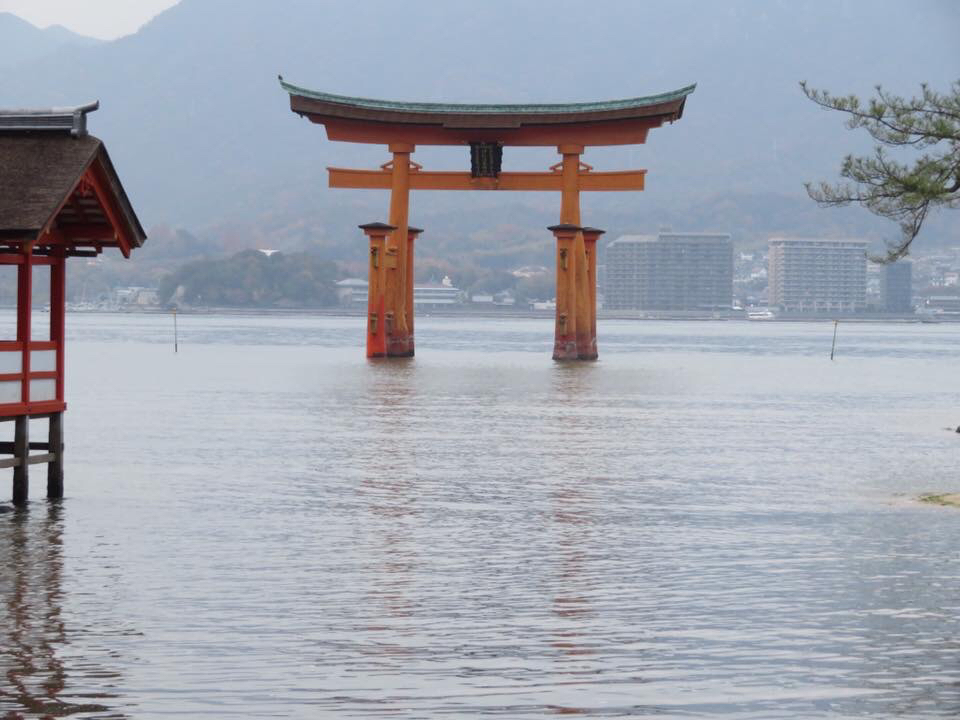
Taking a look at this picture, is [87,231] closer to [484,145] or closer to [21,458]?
[21,458]

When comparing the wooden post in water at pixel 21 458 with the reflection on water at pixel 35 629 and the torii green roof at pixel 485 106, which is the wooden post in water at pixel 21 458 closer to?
the reflection on water at pixel 35 629

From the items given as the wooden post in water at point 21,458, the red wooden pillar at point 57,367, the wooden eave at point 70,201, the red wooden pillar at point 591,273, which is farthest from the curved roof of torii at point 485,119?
the wooden post in water at point 21,458

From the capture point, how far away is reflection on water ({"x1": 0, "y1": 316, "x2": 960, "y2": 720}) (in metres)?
9.26

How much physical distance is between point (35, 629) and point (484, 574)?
12.7ft

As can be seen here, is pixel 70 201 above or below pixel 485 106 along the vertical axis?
below

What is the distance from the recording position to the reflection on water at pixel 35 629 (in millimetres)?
8789

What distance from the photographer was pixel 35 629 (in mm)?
10750

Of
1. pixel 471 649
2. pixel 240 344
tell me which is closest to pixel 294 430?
pixel 471 649

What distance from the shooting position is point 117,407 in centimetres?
3669

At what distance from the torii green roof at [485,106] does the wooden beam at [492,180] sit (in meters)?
2.36

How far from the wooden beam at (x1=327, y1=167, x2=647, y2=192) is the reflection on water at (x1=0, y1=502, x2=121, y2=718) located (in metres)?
40.7

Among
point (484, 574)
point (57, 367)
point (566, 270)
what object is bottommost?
point (484, 574)

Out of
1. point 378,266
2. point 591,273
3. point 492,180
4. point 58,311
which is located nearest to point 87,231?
point 58,311

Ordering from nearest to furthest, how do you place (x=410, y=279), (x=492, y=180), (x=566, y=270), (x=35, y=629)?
(x=35, y=629) < (x=566, y=270) < (x=492, y=180) < (x=410, y=279)
